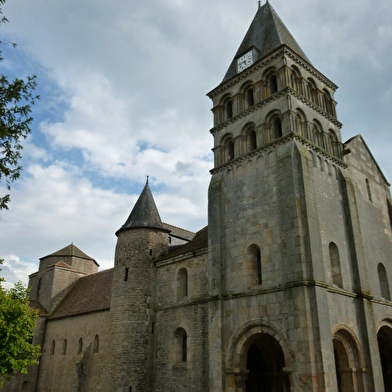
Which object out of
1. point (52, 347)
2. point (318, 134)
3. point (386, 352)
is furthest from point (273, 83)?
point (52, 347)

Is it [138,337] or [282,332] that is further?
[138,337]

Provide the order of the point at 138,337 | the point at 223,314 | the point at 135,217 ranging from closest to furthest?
1. the point at 223,314
2. the point at 138,337
3. the point at 135,217

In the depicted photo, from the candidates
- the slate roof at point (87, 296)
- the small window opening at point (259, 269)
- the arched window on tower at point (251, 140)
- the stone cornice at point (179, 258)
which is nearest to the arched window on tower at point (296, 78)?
the arched window on tower at point (251, 140)

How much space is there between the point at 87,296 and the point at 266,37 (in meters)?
23.6

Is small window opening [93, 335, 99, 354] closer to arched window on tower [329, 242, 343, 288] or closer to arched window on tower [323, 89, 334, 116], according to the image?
arched window on tower [329, 242, 343, 288]

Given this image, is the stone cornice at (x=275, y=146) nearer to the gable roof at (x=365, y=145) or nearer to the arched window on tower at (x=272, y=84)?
the gable roof at (x=365, y=145)

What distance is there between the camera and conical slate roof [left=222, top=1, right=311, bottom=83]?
23.4m

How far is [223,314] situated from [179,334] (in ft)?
14.9

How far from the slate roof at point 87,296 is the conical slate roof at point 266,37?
17.8 meters

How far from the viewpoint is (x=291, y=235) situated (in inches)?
679

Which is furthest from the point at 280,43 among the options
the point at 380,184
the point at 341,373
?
the point at 341,373

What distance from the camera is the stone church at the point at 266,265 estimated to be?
663 inches

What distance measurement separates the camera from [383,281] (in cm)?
2117

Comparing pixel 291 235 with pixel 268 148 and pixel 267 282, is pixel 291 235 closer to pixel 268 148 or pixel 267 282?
pixel 267 282
